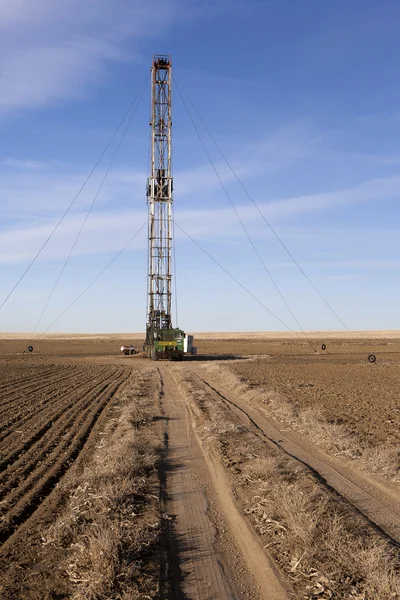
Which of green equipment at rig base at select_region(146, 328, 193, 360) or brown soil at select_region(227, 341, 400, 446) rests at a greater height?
green equipment at rig base at select_region(146, 328, 193, 360)

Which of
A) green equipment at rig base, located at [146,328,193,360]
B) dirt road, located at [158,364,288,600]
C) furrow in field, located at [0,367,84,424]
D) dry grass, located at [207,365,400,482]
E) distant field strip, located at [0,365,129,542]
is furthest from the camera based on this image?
green equipment at rig base, located at [146,328,193,360]

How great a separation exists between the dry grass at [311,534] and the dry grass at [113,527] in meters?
1.40

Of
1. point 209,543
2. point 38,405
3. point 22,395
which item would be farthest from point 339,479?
point 22,395

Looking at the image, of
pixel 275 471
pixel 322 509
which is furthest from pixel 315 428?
pixel 322 509

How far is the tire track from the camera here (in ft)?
24.5

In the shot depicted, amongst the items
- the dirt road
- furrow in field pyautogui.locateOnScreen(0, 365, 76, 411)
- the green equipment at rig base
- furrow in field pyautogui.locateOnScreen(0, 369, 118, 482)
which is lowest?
the dirt road

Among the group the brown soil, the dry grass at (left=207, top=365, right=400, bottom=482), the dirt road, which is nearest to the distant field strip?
the dirt road

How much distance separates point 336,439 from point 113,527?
716cm

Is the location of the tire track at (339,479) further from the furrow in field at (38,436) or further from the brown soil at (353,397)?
the furrow in field at (38,436)

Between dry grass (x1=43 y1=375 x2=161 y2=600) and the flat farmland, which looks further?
the flat farmland

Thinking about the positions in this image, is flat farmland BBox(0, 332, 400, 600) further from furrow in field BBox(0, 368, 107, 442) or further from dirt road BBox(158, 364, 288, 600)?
furrow in field BBox(0, 368, 107, 442)

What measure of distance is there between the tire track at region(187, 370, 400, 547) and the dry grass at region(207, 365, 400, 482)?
339mm

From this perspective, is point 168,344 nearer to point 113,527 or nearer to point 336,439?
point 336,439

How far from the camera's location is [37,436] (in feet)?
43.2
